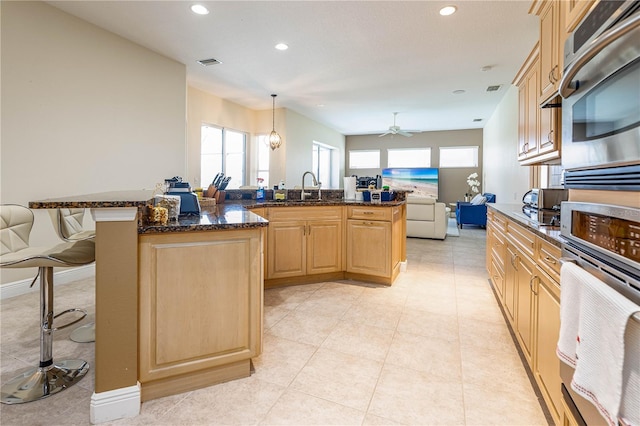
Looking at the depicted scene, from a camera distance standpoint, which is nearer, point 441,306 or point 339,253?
point 441,306

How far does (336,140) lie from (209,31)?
676 cm

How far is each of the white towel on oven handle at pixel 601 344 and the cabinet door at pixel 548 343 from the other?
1.19 feet

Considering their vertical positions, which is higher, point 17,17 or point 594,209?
point 17,17

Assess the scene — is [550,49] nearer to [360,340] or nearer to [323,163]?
[360,340]

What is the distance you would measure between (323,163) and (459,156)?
4203 millimetres

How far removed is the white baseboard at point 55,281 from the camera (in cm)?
294

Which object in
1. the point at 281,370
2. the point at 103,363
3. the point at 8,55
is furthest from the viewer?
the point at 8,55

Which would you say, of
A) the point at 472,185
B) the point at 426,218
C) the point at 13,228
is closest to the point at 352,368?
the point at 13,228

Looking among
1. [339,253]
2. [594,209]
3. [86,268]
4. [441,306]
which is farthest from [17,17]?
[441,306]

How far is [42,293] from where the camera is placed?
5.49ft

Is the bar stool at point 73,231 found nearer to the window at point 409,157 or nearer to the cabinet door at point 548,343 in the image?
the cabinet door at point 548,343

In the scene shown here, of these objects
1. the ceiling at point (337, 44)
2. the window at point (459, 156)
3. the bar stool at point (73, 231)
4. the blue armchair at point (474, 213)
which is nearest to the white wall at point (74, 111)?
the ceiling at point (337, 44)

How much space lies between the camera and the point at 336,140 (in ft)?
33.1

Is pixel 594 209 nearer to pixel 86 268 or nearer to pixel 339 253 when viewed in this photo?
pixel 339 253
